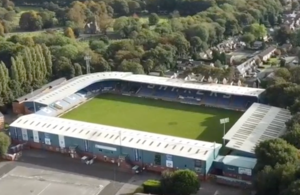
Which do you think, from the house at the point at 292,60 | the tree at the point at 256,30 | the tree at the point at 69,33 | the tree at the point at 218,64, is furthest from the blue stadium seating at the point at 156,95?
the tree at the point at 256,30

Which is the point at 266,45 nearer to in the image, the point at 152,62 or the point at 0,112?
the point at 152,62

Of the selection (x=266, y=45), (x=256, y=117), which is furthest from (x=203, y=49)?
(x=256, y=117)

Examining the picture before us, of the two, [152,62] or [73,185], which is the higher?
[152,62]

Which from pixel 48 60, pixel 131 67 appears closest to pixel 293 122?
pixel 131 67

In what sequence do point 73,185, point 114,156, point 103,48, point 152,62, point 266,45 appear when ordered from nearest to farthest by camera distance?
point 73,185, point 114,156, point 152,62, point 103,48, point 266,45

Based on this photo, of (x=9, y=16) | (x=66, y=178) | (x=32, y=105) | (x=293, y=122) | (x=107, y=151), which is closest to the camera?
(x=66, y=178)

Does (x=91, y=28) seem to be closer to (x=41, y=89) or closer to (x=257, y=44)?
(x=257, y=44)

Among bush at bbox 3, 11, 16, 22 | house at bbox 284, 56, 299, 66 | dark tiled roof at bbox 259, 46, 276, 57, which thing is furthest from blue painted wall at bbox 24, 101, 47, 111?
bush at bbox 3, 11, 16, 22
